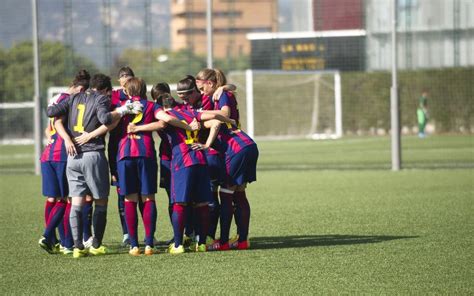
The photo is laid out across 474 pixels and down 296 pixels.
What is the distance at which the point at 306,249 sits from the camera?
9867 mm

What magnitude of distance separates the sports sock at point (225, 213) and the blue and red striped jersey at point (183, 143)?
529 millimetres

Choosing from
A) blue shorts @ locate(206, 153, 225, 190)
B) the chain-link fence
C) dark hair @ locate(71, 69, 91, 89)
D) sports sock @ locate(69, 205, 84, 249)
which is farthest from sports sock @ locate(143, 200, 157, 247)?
the chain-link fence

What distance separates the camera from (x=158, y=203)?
1591 centimetres

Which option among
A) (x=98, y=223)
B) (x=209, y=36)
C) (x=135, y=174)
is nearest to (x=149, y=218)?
(x=135, y=174)

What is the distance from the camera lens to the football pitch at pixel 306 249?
7828 mm

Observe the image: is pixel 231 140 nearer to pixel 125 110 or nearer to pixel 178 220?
pixel 178 220

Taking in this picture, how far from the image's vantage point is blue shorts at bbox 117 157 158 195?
379 inches

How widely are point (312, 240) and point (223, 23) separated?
19.5 meters

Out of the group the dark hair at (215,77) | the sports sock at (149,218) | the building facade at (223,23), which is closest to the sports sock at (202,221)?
the sports sock at (149,218)

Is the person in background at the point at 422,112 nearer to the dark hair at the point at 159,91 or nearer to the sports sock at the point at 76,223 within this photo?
the dark hair at the point at 159,91

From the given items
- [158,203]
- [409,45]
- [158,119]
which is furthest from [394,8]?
[158,119]

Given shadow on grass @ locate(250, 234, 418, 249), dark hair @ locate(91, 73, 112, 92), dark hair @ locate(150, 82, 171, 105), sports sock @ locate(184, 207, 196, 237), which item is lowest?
shadow on grass @ locate(250, 234, 418, 249)

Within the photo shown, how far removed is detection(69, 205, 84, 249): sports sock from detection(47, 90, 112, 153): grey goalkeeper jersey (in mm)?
579

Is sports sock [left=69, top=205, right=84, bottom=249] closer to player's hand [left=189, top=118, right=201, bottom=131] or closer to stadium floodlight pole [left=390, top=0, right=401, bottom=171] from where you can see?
player's hand [left=189, top=118, right=201, bottom=131]
